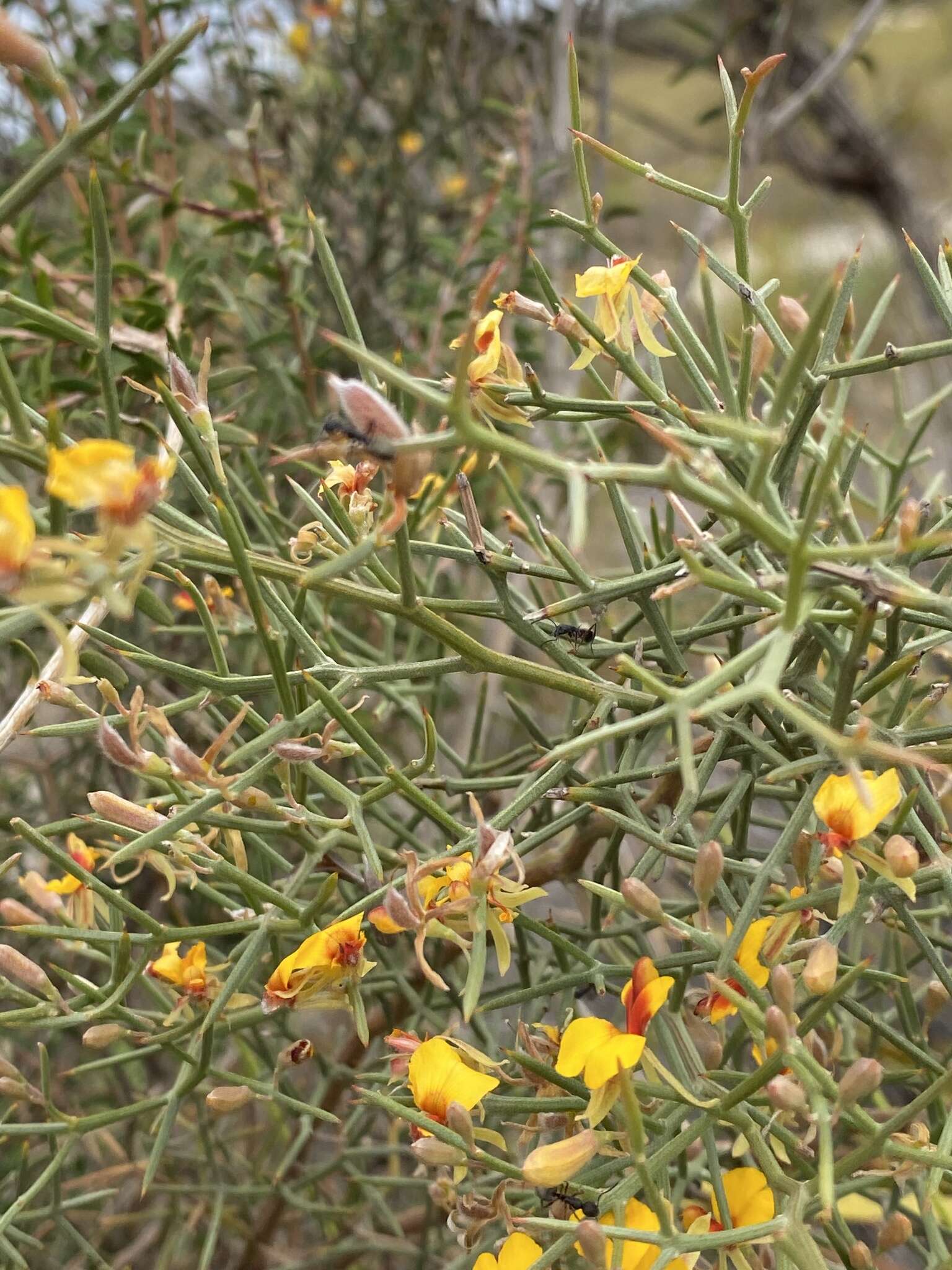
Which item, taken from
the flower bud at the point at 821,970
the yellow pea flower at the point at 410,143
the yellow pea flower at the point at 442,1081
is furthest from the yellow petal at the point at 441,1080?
the yellow pea flower at the point at 410,143

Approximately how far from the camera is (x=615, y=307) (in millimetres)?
370

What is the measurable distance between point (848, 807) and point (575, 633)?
11 cm

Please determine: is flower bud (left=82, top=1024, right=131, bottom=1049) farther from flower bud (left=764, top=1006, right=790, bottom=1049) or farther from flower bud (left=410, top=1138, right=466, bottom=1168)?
flower bud (left=764, top=1006, right=790, bottom=1049)

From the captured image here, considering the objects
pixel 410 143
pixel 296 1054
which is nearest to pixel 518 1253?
pixel 296 1054

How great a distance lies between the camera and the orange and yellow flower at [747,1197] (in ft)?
1.17

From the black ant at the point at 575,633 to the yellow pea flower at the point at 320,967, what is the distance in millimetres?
121

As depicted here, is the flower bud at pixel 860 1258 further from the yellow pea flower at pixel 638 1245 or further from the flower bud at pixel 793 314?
the flower bud at pixel 793 314

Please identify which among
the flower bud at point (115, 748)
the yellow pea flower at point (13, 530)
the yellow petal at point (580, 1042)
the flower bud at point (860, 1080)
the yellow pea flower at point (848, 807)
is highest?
the yellow pea flower at point (13, 530)

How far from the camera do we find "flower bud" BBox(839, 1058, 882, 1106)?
0.29 meters

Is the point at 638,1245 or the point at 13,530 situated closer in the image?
the point at 13,530

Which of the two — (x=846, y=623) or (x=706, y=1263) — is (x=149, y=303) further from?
(x=706, y=1263)

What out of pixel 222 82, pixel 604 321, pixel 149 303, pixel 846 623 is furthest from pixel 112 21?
pixel 846 623

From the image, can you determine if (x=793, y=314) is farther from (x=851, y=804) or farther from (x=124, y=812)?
(x=124, y=812)

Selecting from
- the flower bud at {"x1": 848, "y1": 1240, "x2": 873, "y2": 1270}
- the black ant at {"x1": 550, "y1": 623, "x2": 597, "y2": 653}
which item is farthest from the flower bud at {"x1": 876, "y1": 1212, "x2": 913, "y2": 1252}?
the black ant at {"x1": 550, "y1": 623, "x2": 597, "y2": 653}
